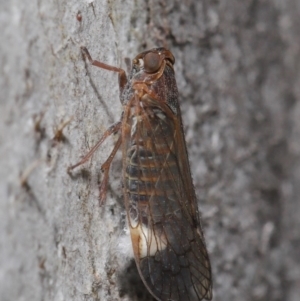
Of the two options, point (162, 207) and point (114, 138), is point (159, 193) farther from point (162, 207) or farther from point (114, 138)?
point (114, 138)

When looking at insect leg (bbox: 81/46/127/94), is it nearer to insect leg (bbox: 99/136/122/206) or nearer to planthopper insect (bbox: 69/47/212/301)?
planthopper insect (bbox: 69/47/212/301)

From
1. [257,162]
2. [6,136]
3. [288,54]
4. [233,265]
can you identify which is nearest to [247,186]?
[257,162]

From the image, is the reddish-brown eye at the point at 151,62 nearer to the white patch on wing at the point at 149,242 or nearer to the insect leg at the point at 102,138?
the insect leg at the point at 102,138

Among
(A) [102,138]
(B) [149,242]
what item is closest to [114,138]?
(A) [102,138]

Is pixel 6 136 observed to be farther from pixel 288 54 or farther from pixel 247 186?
pixel 288 54

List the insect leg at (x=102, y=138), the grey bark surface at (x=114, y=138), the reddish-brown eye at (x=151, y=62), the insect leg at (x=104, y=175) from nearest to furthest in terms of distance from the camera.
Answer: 1. the grey bark surface at (x=114, y=138)
2. the insect leg at (x=102, y=138)
3. the insect leg at (x=104, y=175)
4. the reddish-brown eye at (x=151, y=62)

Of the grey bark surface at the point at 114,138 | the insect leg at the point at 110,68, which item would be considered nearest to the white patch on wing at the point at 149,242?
the grey bark surface at the point at 114,138
